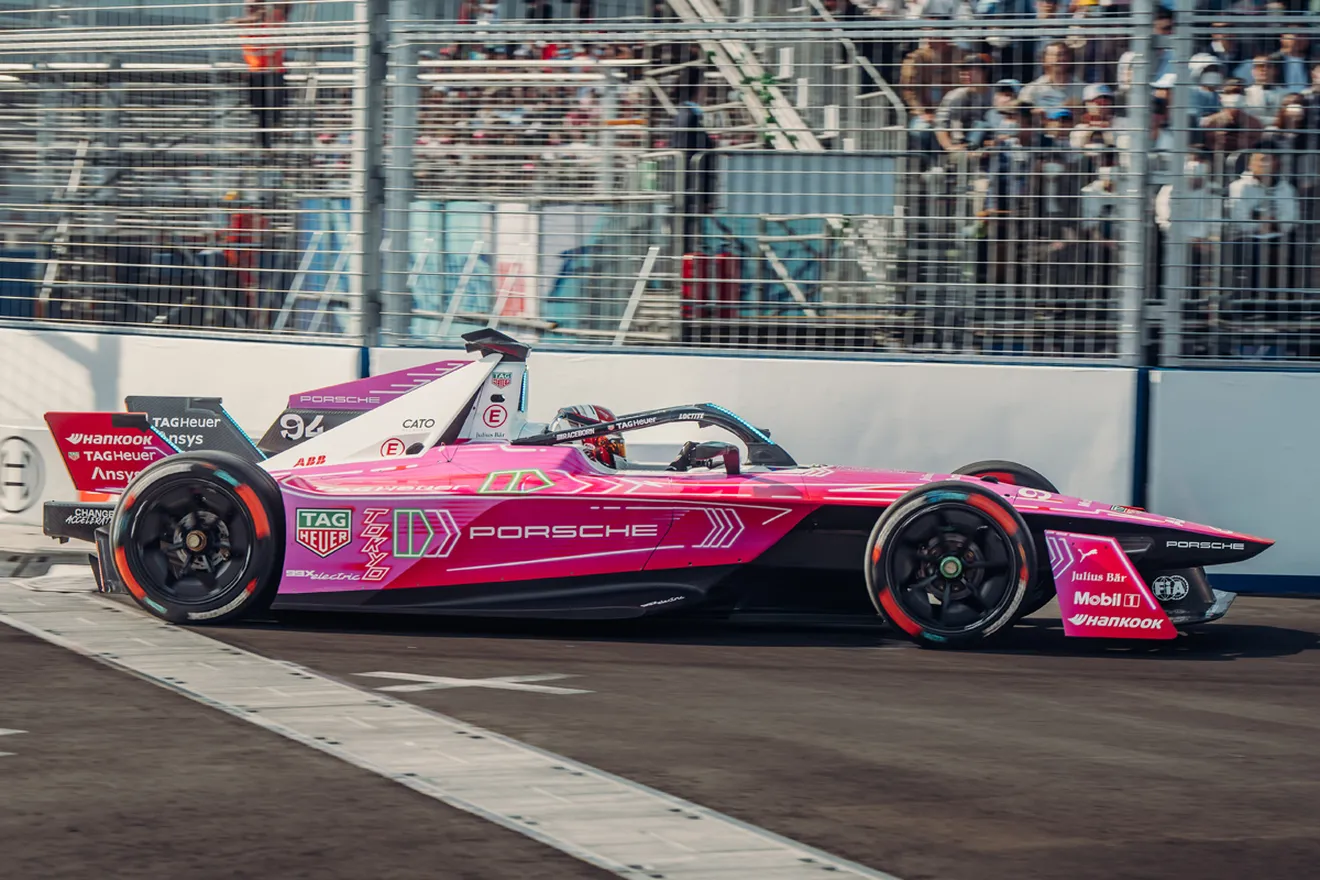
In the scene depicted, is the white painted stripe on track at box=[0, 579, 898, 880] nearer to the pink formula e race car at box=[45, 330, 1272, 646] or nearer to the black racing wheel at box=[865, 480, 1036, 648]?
the pink formula e race car at box=[45, 330, 1272, 646]

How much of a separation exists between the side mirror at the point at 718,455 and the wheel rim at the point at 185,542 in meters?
2.02

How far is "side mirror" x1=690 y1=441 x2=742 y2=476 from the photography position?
7.03 m

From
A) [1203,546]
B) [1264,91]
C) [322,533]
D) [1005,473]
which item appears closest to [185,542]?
[322,533]

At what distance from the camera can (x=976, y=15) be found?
29.6 ft

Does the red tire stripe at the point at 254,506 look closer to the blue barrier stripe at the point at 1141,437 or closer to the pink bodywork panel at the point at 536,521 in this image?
the pink bodywork panel at the point at 536,521

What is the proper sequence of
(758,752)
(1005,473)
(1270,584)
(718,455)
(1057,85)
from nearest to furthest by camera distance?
(758,752) → (718,455) → (1005,473) → (1270,584) → (1057,85)

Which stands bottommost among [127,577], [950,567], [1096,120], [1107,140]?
[127,577]

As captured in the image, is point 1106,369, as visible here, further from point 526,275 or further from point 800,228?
point 526,275

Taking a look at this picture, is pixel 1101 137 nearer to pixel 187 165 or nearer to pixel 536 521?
pixel 536 521

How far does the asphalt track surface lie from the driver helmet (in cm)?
82

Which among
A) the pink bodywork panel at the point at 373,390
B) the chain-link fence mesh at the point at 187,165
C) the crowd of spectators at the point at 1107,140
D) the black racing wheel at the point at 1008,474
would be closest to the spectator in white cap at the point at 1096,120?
the crowd of spectators at the point at 1107,140

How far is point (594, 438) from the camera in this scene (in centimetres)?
739

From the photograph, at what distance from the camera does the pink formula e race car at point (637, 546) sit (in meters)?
6.59

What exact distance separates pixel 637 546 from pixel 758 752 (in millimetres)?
1964
